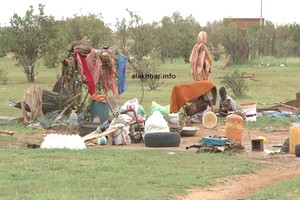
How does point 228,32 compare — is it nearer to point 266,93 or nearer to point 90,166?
point 266,93

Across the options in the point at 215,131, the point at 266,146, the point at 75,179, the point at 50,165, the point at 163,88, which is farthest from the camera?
the point at 163,88

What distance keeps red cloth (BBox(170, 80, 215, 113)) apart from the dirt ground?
0.76 m

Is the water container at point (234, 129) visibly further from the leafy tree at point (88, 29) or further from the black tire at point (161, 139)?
the leafy tree at point (88, 29)

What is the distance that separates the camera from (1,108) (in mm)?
23281

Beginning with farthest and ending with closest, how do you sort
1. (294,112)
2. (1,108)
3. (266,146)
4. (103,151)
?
1. (1,108)
2. (294,112)
3. (266,146)
4. (103,151)

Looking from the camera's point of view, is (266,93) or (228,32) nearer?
(266,93)

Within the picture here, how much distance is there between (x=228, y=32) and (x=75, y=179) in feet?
143

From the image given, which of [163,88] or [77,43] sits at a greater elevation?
[77,43]

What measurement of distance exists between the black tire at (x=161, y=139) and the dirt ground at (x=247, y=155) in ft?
0.54

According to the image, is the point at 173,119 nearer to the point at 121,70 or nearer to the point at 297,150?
the point at 121,70

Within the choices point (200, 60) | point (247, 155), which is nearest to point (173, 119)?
point (247, 155)

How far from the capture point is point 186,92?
1881 cm

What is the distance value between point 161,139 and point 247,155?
1.82 metres

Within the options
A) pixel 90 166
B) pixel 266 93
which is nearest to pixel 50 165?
pixel 90 166
